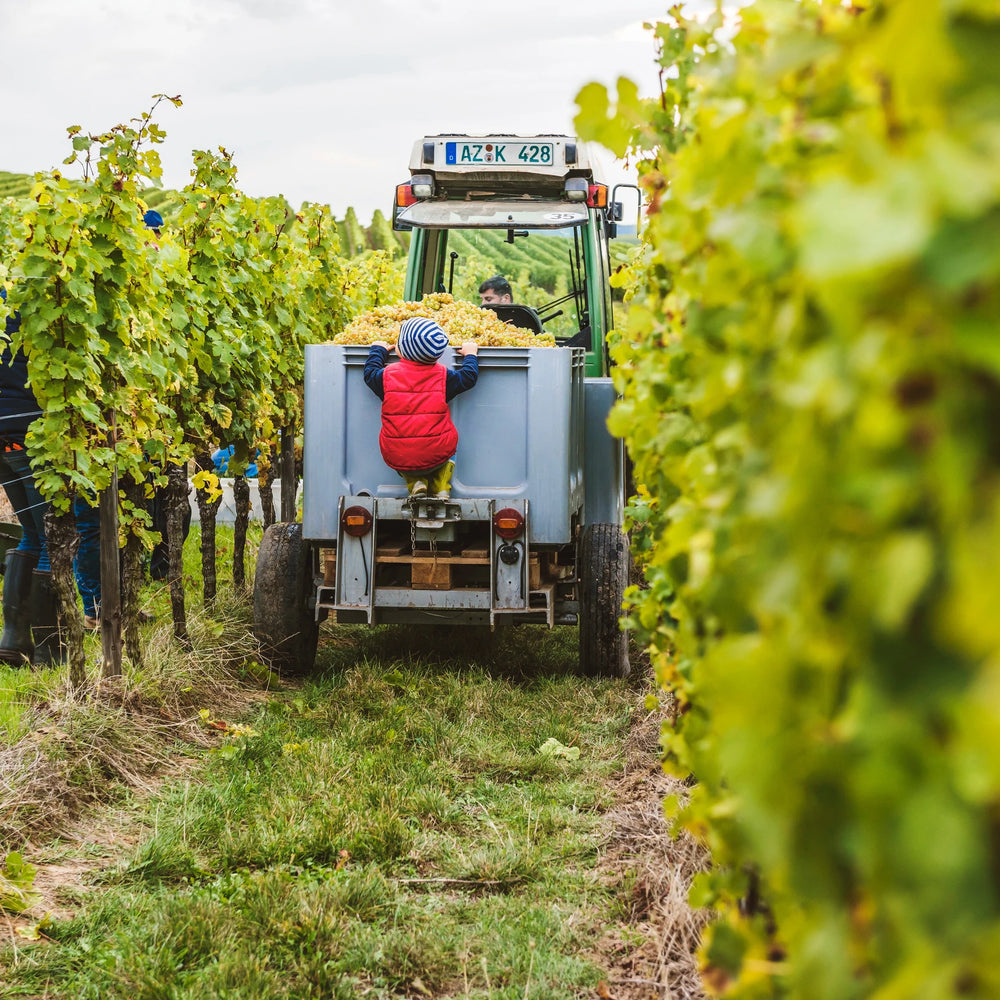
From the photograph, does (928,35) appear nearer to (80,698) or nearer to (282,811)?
(282,811)

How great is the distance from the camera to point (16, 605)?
5551mm

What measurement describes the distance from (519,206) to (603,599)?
2.44 meters

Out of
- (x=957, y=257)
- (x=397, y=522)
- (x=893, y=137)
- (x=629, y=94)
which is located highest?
(x=629, y=94)

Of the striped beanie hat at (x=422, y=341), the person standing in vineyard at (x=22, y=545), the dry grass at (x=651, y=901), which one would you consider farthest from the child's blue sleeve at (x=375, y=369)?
the dry grass at (x=651, y=901)

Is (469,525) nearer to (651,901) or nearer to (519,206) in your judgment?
(519,206)

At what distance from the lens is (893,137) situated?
85cm

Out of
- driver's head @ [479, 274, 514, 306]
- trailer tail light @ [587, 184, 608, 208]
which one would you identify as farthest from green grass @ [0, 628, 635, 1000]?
trailer tail light @ [587, 184, 608, 208]

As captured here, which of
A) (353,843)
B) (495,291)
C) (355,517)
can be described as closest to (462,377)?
(355,517)

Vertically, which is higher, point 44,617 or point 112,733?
point 44,617

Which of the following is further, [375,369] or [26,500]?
[26,500]

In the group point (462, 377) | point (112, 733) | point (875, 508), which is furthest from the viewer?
point (462, 377)

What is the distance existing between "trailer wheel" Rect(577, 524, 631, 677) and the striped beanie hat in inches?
51.4

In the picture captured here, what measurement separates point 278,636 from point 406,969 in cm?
308

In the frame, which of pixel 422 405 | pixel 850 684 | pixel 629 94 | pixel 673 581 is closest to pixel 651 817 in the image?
pixel 673 581
